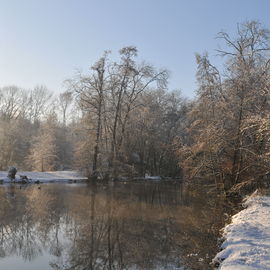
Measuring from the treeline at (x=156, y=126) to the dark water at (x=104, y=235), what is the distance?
3.94m

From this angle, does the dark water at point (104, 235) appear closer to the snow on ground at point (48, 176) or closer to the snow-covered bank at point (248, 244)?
the snow-covered bank at point (248, 244)

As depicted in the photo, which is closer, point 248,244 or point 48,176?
point 248,244

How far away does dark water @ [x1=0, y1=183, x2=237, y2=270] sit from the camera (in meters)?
8.37

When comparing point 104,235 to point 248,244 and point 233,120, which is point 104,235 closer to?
point 248,244

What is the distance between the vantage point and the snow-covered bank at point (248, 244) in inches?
280

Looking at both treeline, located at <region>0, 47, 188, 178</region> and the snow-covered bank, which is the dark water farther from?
treeline, located at <region>0, 47, 188, 178</region>

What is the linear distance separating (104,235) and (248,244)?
4.75m

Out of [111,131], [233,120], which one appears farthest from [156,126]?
[233,120]

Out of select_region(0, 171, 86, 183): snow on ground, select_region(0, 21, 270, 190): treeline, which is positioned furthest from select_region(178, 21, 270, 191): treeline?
select_region(0, 171, 86, 183): snow on ground

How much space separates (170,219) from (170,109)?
34669 millimetres

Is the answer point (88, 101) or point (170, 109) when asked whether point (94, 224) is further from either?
point (170, 109)

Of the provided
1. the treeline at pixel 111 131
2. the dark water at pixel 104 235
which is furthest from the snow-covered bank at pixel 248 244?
the treeline at pixel 111 131

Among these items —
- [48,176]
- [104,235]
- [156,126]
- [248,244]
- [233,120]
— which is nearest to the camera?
[248,244]

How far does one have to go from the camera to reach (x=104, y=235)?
1084 centimetres
